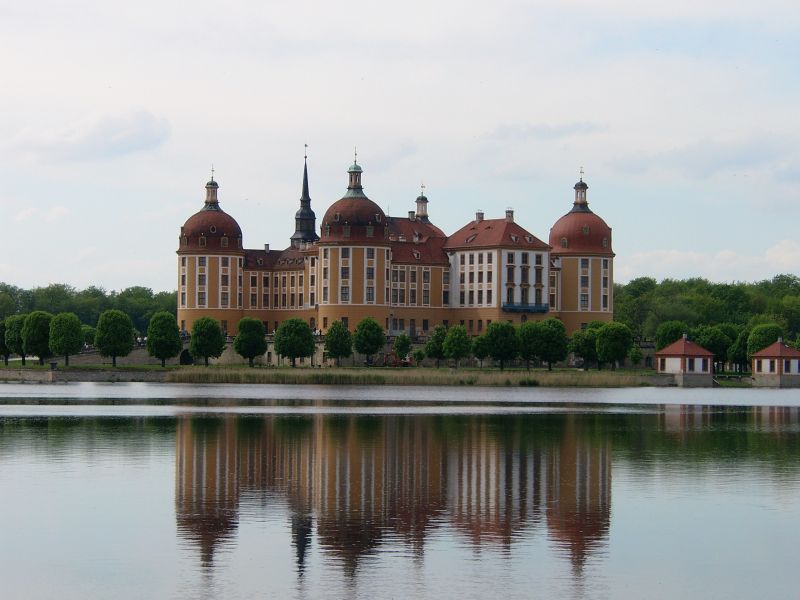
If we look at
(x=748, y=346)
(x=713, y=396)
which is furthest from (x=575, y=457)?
(x=748, y=346)

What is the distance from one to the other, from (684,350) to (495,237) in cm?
2728

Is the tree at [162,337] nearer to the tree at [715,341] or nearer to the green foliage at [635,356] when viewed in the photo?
the green foliage at [635,356]

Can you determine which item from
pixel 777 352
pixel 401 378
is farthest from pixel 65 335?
pixel 777 352

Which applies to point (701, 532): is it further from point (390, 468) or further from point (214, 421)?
point (214, 421)

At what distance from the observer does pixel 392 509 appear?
28250 millimetres

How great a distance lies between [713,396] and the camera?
291 feet

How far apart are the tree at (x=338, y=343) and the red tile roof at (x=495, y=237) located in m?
18.9

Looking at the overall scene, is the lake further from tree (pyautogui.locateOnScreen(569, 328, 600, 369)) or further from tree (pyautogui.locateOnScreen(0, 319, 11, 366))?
tree (pyautogui.locateOnScreen(0, 319, 11, 366))

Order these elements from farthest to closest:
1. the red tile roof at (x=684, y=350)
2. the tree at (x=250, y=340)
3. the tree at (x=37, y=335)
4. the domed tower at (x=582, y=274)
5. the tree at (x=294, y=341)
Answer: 1. the domed tower at (x=582, y=274)
2. the tree at (x=250, y=340)
3. the tree at (x=294, y=341)
4. the tree at (x=37, y=335)
5. the red tile roof at (x=684, y=350)

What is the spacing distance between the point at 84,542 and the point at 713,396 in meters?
67.8

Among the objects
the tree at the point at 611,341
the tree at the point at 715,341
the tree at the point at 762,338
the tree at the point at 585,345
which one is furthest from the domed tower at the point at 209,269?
the tree at the point at 762,338

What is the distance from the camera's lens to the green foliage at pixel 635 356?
4806 inches

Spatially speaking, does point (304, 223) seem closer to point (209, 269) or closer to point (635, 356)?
point (209, 269)

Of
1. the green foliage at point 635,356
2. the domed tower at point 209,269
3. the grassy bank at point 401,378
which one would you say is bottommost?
the grassy bank at point 401,378
